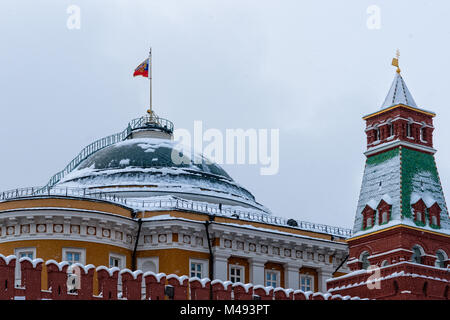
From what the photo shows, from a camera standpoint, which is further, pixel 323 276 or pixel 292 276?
pixel 323 276

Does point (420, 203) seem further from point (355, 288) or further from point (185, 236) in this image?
point (185, 236)

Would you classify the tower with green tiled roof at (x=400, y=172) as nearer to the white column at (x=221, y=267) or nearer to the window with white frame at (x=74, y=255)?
the white column at (x=221, y=267)

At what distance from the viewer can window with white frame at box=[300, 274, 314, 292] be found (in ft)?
183

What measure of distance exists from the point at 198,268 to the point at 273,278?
388cm

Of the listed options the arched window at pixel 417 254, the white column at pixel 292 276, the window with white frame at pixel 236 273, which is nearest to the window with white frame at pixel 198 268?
the window with white frame at pixel 236 273

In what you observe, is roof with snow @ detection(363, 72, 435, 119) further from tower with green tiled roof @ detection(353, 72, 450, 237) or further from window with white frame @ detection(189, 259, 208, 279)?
window with white frame @ detection(189, 259, 208, 279)

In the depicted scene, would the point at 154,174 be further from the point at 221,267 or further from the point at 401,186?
the point at 401,186

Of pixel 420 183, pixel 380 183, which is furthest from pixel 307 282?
pixel 420 183

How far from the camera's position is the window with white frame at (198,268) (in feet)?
173

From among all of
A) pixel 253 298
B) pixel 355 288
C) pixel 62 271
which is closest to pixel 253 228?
pixel 355 288

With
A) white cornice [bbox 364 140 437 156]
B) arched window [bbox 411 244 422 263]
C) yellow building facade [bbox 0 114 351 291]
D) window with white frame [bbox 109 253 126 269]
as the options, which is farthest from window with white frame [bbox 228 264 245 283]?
arched window [bbox 411 244 422 263]

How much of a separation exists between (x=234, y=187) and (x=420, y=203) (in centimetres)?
1317

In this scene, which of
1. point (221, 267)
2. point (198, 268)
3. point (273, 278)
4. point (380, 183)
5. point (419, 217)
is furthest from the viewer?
point (273, 278)

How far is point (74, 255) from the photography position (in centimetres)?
5078
